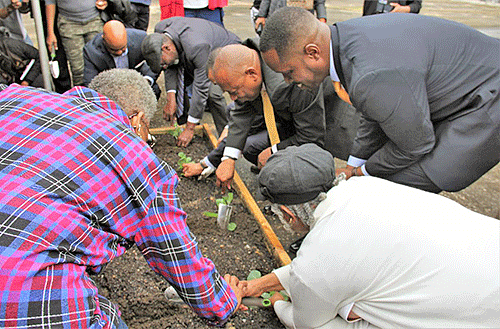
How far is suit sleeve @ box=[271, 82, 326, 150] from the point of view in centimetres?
243

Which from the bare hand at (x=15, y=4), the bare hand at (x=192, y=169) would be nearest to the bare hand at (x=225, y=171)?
the bare hand at (x=192, y=169)

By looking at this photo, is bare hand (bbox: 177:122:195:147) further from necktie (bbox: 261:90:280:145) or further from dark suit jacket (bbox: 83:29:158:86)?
necktie (bbox: 261:90:280:145)

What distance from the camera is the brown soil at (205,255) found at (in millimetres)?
2014

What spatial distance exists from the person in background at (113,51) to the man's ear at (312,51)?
2184 mm

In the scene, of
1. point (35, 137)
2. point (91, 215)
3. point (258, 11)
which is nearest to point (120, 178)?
point (91, 215)

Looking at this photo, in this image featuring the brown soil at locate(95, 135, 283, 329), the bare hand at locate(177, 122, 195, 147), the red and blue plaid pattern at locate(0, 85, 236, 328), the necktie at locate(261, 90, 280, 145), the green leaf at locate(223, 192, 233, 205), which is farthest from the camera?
the bare hand at locate(177, 122, 195, 147)

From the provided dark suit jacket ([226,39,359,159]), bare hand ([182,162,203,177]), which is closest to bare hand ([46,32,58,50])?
bare hand ([182,162,203,177])

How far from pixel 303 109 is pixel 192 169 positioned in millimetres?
1043

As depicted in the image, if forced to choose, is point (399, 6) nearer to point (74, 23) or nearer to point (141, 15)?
point (141, 15)

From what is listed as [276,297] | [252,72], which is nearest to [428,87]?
[252,72]

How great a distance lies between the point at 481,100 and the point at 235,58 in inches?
50.8

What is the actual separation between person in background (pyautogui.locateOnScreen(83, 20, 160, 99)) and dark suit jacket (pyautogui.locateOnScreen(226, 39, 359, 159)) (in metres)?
1.33

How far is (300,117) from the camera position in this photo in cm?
257

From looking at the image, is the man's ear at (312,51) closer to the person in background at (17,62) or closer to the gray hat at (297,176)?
the gray hat at (297,176)
